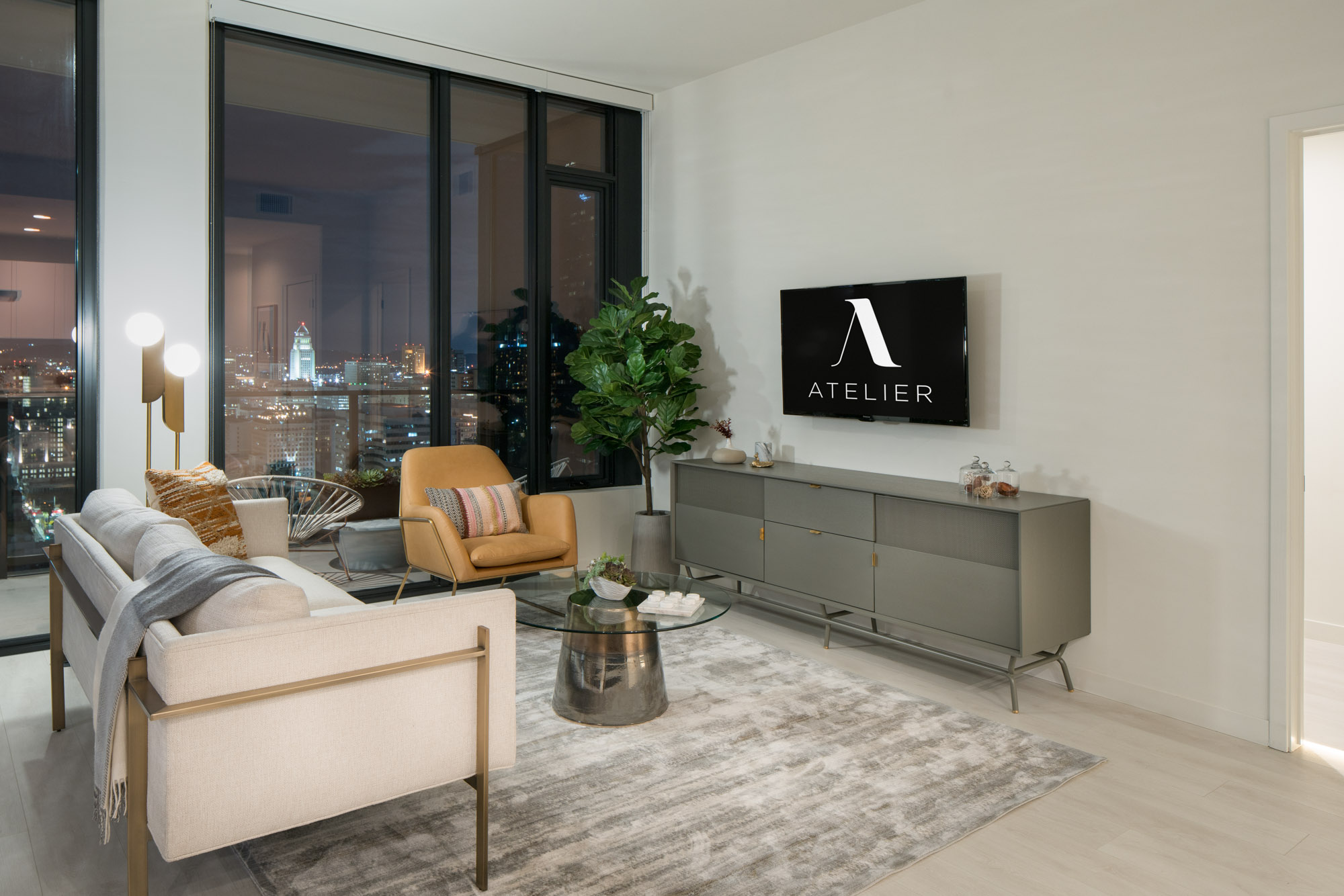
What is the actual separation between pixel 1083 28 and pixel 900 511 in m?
2.15

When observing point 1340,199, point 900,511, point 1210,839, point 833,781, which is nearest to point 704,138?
point 900,511

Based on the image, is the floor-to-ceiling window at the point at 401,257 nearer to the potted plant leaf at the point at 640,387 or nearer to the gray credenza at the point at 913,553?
the potted plant leaf at the point at 640,387

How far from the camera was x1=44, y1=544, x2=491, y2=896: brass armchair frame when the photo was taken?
1.87m

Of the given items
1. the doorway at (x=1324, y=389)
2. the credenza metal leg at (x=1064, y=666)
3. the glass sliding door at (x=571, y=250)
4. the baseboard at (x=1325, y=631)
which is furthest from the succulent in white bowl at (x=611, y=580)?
the baseboard at (x=1325, y=631)

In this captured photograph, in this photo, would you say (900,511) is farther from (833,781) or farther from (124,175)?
(124,175)

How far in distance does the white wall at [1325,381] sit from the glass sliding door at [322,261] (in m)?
4.70

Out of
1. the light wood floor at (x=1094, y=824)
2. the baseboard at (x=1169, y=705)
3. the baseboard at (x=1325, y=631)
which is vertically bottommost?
the light wood floor at (x=1094, y=824)

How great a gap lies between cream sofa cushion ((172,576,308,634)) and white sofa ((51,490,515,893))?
0.12ft

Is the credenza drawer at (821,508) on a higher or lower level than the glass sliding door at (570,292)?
lower

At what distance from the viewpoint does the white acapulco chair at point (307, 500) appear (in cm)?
479

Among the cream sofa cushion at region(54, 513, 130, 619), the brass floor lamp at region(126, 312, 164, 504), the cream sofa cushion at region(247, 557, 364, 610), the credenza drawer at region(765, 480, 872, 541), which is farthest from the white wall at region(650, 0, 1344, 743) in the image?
the cream sofa cushion at region(54, 513, 130, 619)

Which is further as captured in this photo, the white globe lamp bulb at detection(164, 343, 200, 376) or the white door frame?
the white globe lamp bulb at detection(164, 343, 200, 376)

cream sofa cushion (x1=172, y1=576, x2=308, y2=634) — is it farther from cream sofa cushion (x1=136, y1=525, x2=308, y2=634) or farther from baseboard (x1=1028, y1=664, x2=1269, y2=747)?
baseboard (x1=1028, y1=664, x2=1269, y2=747)

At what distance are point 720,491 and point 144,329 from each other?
2866 millimetres
